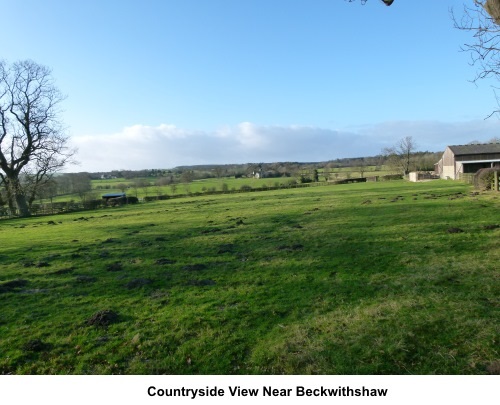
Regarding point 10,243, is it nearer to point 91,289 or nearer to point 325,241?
point 91,289

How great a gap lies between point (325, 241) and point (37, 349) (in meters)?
10.3

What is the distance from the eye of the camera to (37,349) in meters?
6.30

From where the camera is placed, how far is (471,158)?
205ft

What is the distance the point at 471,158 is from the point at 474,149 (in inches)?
113

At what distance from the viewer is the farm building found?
6091 cm

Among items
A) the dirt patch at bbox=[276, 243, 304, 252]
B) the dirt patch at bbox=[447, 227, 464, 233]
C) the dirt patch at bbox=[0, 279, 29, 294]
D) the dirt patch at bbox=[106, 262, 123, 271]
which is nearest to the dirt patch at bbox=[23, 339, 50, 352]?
the dirt patch at bbox=[0, 279, 29, 294]

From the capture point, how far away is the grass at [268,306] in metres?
5.40

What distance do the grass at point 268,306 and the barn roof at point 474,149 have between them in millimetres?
56446

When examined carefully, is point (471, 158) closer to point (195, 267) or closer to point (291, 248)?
point (291, 248)

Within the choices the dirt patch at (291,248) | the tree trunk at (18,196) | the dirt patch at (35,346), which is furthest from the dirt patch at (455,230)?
the tree trunk at (18,196)

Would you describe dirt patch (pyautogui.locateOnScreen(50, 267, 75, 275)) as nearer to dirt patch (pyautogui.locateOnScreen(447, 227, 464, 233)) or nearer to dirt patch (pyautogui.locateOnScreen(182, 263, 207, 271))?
dirt patch (pyautogui.locateOnScreen(182, 263, 207, 271))

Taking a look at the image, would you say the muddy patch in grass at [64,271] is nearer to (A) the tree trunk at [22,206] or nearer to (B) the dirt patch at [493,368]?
(B) the dirt patch at [493,368]

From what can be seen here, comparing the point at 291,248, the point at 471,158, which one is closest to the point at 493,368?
the point at 291,248
